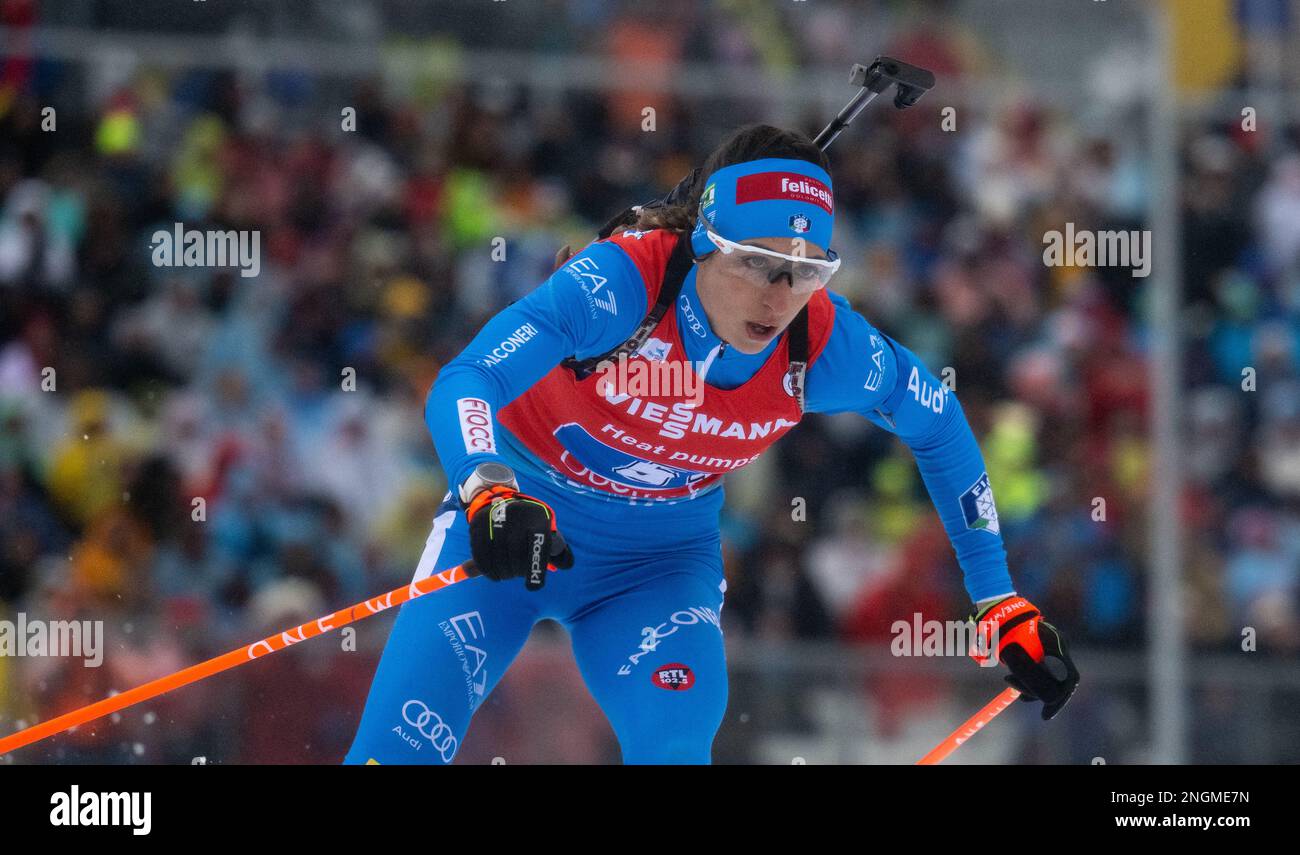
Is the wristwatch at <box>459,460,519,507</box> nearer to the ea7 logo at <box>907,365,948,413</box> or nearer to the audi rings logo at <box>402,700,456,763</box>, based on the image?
the audi rings logo at <box>402,700,456,763</box>

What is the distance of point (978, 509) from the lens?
4633 mm

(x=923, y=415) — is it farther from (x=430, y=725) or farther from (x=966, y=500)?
(x=430, y=725)

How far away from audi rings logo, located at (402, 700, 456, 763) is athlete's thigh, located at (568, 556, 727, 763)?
0.39 m

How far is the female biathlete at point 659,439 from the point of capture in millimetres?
3967

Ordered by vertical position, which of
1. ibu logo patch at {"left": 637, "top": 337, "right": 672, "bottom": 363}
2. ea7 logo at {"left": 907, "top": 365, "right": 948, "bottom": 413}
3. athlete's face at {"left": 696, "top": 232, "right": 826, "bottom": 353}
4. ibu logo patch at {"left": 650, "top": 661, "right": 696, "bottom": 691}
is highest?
athlete's face at {"left": 696, "top": 232, "right": 826, "bottom": 353}

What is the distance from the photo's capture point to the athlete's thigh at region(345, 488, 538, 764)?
4.05 meters

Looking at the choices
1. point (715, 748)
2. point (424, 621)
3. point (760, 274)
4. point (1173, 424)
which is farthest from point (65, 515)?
point (1173, 424)

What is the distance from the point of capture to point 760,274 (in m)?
3.99

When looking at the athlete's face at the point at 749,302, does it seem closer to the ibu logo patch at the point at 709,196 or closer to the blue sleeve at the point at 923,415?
the ibu logo patch at the point at 709,196

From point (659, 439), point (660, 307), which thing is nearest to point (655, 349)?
point (660, 307)

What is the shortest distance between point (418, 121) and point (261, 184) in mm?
Answer: 737

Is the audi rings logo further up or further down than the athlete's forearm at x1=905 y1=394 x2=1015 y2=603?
further down

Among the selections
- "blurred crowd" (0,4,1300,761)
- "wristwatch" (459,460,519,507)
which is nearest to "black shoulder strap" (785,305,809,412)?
"wristwatch" (459,460,519,507)
